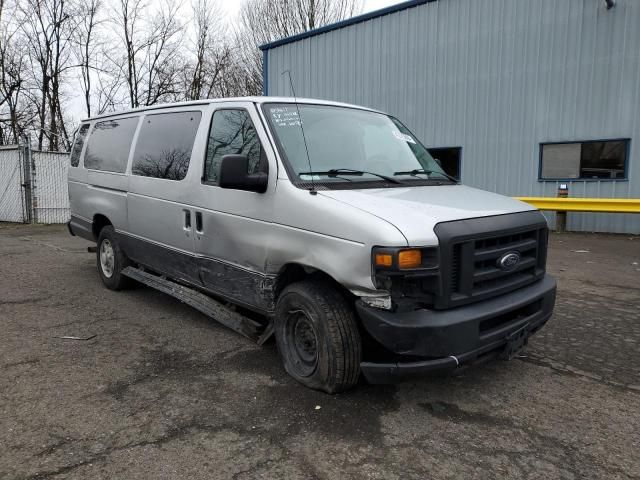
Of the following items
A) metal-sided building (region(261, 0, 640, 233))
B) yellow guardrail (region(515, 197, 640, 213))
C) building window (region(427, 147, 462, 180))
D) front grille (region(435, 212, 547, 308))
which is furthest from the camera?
building window (region(427, 147, 462, 180))

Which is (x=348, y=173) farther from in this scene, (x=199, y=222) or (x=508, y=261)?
(x=199, y=222)

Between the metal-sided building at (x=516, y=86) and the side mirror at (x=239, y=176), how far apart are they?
400 inches

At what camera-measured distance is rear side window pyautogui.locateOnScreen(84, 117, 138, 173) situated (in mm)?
5492

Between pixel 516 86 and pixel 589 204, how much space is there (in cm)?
339

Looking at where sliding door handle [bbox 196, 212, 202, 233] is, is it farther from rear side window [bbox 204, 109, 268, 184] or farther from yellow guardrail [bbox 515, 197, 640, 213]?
yellow guardrail [bbox 515, 197, 640, 213]

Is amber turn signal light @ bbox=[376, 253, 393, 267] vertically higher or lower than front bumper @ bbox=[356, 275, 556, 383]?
higher

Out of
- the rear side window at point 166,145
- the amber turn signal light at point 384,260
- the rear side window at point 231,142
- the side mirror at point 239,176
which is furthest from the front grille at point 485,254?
the rear side window at point 166,145

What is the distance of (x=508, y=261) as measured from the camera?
317 cm

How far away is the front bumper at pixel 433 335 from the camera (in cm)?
276

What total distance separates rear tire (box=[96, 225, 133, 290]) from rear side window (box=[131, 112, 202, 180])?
3.48 feet

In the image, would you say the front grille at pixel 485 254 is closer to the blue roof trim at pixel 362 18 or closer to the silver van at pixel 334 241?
the silver van at pixel 334 241

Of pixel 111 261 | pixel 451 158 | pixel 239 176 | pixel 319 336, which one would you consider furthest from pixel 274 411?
pixel 451 158

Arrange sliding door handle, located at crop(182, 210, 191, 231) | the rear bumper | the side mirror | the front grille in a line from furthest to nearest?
the rear bumper
sliding door handle, located at crop(182, 210, 191, 231)
the side mirror
the front grille

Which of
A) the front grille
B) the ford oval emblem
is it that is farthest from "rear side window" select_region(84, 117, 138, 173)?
the ford oval emblem
